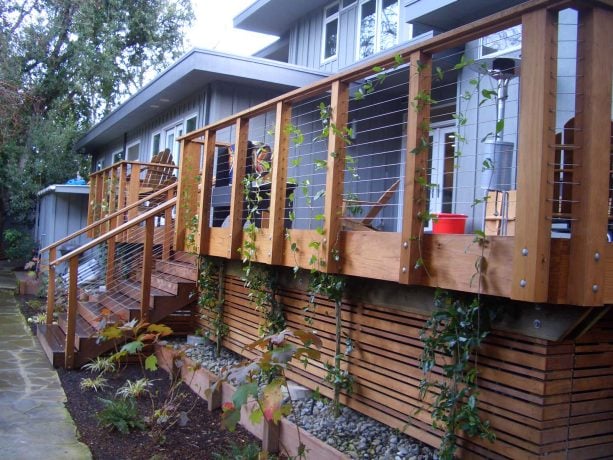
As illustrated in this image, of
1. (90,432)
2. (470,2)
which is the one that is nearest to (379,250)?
(90,432)

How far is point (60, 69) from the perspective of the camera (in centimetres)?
1889

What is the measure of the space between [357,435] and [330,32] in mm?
8163

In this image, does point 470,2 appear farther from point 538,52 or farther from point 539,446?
point 539,446

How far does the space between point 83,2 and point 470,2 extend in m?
15.2

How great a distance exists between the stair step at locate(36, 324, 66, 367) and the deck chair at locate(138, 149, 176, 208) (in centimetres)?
283

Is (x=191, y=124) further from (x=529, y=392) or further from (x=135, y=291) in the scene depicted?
(x=529, y=392)

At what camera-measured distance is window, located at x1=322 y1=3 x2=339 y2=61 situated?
1012 centimetres

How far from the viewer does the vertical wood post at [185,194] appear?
623 cm

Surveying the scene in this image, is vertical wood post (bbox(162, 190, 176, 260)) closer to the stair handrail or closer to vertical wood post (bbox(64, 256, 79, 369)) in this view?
the stair handrail

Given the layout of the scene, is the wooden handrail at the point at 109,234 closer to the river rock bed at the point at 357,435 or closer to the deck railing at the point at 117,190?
the deck railing at the point at 117,190

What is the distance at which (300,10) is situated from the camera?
34.9 ft

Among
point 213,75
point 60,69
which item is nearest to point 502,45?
point 213,75

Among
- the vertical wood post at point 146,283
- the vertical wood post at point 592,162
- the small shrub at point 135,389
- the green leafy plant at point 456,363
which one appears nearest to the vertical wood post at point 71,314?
the vertical wood post at point 146,283

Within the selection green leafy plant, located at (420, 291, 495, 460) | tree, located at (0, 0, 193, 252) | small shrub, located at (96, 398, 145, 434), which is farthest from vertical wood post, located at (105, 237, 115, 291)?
tree, located at (0, 0, 193, 252)
